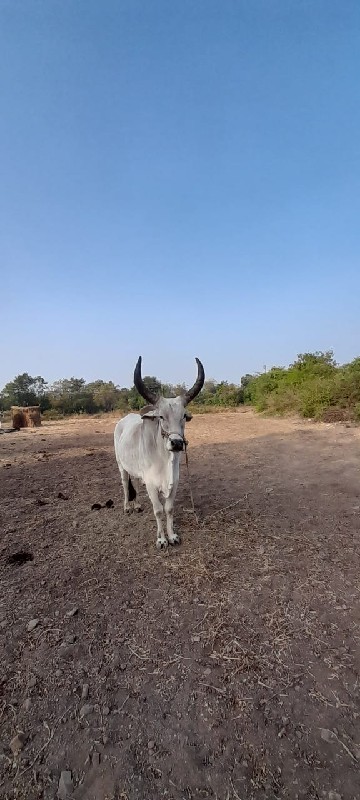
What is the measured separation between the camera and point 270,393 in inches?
1038

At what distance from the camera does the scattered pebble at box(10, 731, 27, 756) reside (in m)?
2.26

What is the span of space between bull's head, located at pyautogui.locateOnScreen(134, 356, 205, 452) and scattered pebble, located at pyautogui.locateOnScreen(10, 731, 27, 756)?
277cm

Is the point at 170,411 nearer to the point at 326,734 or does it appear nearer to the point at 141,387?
the point at 141,387

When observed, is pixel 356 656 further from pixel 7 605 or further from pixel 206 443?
pixel 206 443

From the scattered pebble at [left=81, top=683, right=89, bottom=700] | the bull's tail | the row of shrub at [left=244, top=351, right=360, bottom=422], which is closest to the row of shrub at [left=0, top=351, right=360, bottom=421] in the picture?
the row of shrub at [left=244, top=351, right=360, bottom=422]

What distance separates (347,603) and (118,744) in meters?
2.42

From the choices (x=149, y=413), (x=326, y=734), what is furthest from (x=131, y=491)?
(x=326, y=734)

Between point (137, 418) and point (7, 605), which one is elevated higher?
point (137, 418)

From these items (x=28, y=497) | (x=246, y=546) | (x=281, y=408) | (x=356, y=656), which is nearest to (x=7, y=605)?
(x=246, y=546)

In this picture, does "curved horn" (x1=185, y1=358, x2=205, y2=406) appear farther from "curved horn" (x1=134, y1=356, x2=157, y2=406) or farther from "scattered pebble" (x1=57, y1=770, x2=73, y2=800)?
"scattered pebble" (x1=57, y1=770, x2=73, y2=800)

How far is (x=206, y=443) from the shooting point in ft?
46.2

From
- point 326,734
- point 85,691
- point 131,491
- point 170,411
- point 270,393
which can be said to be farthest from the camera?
point 270,393

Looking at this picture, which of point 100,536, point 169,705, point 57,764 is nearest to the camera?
point 57,764

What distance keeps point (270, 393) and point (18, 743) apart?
2537cm
